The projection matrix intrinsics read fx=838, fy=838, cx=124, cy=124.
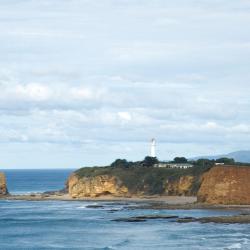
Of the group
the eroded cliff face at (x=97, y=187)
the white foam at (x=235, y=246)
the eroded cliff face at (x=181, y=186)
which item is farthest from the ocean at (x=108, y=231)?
the eroded cliff face at (x=97, y=187)

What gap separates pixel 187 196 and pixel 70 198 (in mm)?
30047

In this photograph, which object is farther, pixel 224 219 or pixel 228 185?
pixel 228 185

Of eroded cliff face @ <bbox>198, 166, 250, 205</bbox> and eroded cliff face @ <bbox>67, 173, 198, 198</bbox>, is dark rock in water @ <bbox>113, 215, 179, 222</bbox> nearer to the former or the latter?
eroded cliff face @ <bbox>198, 166, 250, 205</bbox>

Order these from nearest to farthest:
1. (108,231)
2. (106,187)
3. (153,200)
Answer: (108,231), (153,200), (106,187)

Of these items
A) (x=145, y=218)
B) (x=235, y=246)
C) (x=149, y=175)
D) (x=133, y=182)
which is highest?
(x=149, y=175)

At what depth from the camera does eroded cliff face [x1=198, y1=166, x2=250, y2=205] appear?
14000 cm

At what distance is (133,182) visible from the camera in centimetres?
18488

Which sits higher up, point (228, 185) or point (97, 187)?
point (97, 187)

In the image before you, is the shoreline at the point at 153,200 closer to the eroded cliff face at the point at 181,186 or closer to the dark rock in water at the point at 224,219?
the eroded cliff face at the point at 181,186

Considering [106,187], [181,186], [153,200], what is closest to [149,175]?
[181,186]

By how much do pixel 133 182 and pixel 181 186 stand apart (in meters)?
13.6

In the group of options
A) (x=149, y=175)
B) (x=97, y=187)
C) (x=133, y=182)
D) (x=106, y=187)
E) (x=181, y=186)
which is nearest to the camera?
(x=181, y=186)

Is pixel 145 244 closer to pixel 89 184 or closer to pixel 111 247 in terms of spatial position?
pixel 111 247

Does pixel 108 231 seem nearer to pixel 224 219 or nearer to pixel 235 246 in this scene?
pixel 224 219
